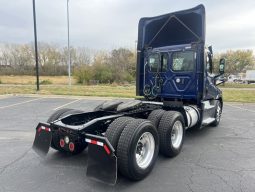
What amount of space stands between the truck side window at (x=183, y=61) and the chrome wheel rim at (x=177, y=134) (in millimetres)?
2018

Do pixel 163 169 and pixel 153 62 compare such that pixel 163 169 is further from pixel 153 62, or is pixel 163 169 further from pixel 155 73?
pixel 153 62

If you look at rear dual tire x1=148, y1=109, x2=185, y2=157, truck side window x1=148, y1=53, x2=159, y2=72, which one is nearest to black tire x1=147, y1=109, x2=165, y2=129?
rear dual tire x1=148, y1=109, x2=185, y2=157

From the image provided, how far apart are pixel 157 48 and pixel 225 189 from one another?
15.0ft

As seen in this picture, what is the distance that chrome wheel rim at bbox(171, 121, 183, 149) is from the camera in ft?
16.0

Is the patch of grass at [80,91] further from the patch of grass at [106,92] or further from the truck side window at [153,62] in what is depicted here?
the truck side window at [153,62]

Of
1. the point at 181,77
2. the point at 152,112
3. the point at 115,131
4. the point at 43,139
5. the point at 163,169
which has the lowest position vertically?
the point at 163,169

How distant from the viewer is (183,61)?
254 inches

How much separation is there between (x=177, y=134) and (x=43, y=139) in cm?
280

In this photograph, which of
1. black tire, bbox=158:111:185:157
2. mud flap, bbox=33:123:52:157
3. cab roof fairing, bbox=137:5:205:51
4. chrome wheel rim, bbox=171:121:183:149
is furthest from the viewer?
cab roof fairing, bbox=137:5:205:51

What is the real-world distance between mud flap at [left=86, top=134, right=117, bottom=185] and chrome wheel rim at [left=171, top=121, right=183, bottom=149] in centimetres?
197

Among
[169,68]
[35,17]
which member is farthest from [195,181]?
[35,17]

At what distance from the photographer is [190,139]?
6.06m

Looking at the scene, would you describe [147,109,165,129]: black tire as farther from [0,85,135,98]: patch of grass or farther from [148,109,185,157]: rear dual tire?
[0,85,135,98]: patch of grass

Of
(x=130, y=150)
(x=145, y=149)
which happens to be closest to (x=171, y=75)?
(x=145, y=149)
